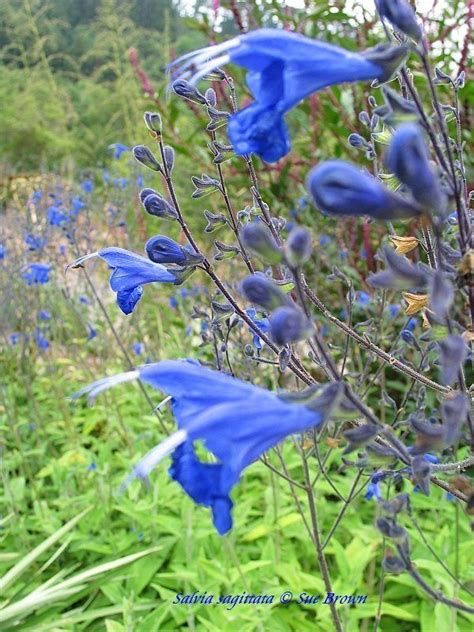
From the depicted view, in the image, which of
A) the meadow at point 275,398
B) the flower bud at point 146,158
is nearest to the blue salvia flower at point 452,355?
the meadow at point 275,398

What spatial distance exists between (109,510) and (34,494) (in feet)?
1.34

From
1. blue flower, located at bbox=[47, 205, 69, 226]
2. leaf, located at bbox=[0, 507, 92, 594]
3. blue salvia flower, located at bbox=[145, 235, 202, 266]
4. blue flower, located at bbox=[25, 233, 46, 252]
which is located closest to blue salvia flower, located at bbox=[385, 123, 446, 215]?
blue salvia flower, located at bbox=[145, 235, 202, 266]

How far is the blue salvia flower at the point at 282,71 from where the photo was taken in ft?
2.49

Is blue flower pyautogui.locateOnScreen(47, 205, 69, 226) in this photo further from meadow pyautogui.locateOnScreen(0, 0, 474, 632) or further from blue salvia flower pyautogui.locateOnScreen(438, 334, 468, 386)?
blue salvia flower pyautogui.locateOnScreen(438, 334, 468, 386)

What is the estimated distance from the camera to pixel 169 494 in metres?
2.62

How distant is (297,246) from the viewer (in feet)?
2.43

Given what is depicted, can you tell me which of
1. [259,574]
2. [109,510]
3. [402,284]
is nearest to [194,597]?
[259,574]

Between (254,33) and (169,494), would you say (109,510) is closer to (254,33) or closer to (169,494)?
(169,494)

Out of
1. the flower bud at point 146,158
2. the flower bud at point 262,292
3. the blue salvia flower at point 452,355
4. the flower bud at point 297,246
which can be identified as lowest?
the blue salvia flower at point 452,355

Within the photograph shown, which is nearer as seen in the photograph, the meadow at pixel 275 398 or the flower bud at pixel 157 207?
the meadow at pixel 275 398

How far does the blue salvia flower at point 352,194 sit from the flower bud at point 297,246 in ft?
0.19

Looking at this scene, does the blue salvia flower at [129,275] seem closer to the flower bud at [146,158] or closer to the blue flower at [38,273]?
the flower bud at [146,158]

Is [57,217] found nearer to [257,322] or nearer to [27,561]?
[27,561]

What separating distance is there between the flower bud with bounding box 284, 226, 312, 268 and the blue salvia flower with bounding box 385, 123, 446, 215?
0.12m
